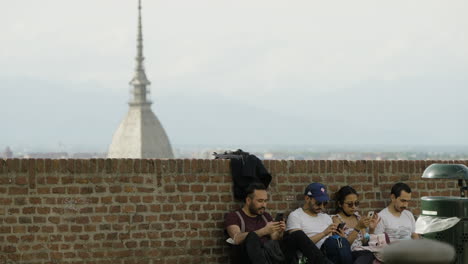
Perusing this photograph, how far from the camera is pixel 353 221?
421 inches

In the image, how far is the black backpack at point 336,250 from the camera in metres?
10.1

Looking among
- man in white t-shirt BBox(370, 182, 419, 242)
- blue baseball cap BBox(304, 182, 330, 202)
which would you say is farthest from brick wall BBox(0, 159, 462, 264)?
man in white t-shirt BBox(370, 182, 419, 242)

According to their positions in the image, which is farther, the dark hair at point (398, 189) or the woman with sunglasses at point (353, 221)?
the dark hair at point (398, 189)

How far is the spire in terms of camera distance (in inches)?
6457

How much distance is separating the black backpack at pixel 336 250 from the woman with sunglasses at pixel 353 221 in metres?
0.13

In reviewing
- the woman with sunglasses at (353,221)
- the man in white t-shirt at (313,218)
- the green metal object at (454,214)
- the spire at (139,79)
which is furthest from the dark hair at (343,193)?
the spire at (139,79)

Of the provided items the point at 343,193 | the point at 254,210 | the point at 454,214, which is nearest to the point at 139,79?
the point at 343,193

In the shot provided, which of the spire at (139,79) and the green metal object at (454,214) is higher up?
the spire at (139,79)

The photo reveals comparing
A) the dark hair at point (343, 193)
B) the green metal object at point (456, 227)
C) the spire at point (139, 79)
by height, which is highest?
the spire at point (139, 79)

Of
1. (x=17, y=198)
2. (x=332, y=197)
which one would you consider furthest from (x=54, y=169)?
(x=332, y=197)

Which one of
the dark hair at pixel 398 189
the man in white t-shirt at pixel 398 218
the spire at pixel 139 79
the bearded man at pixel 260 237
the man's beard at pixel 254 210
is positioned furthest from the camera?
the spire at pixel 139 79

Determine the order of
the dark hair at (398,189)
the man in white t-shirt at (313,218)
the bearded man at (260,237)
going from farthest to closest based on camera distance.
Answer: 1. the dark hair at (398,189)
2. the man in white t-shirt at (313,218)
3. the bearded man at (260,237)

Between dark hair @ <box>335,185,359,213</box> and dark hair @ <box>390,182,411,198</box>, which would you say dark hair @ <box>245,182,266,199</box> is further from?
dark hair @ <box>390,182,411,198</box>

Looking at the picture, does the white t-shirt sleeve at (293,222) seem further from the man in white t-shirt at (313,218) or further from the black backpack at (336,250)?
the black backpack at (336,250)
